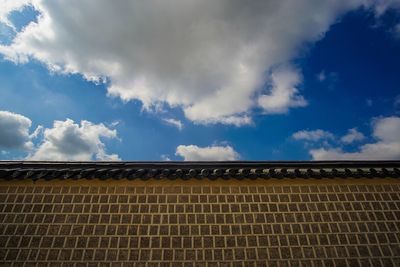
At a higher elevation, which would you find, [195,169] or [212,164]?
[212,164]

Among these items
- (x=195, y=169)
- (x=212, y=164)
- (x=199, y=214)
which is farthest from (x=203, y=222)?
(x=212, y=164)

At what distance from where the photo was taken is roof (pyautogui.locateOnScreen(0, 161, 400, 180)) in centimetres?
630

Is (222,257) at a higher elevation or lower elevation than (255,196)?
lower

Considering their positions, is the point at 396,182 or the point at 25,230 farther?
A: the point at 396,182

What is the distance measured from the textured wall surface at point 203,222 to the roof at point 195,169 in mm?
208

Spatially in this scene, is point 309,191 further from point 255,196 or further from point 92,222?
A: point 92,222

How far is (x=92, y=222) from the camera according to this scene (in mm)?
5922

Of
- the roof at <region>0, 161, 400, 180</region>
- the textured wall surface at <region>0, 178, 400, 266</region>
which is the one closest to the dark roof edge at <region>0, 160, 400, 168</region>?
the roof at <region>0, 161, 400, 180</region>

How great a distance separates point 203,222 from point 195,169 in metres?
1.24

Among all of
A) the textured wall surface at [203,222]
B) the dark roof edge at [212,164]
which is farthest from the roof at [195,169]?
the textured wall surface at [203,222]

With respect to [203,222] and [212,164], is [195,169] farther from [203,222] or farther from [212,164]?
[203,222]

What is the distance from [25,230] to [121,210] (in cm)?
195

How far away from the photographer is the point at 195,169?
659 cm

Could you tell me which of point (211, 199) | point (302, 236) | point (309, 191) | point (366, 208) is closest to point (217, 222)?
point (211, 199)
